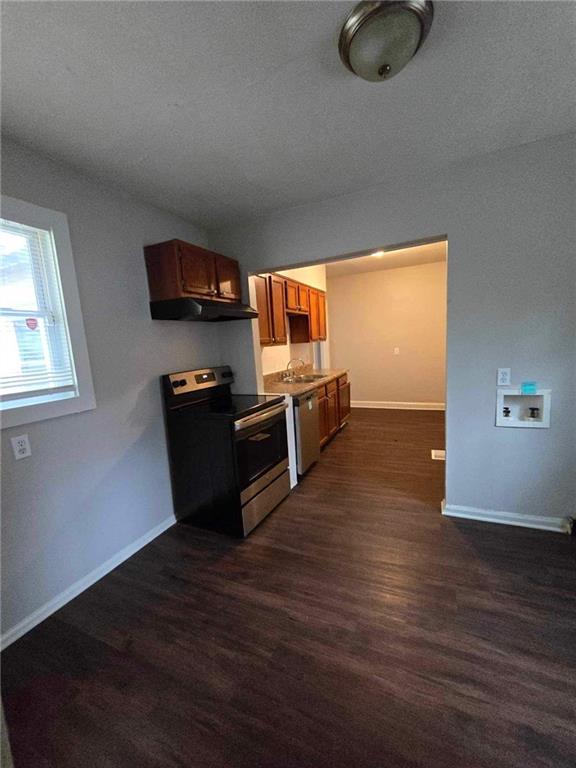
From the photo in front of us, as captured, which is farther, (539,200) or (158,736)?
(539,200)

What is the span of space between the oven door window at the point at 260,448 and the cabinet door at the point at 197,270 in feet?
3.83

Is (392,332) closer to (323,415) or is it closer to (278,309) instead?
(323,415)

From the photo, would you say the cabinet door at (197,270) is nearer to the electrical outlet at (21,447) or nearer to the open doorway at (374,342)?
the open doorway at (374,342)

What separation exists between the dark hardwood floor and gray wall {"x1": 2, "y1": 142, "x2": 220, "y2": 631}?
0.27 meters

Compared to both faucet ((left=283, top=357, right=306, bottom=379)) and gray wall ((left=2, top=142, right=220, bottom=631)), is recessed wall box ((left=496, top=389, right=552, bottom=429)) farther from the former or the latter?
faucet ((left=283, top=357, right=306, bottom=379))

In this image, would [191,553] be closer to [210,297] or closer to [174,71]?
[210,297]

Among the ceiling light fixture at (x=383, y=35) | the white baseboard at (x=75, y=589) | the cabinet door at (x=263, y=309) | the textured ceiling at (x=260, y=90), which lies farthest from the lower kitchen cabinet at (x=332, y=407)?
the ceiling light fixture at (x=383, y=35)

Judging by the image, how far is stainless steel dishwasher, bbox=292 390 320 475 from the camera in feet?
10.2

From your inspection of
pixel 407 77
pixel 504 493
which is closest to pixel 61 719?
pixel 504 493

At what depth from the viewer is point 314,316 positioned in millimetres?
4754

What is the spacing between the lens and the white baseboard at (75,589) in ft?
Answer: 5.15

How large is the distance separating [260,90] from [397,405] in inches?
213

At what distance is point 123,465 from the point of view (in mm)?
2127

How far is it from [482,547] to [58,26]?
10.8 ft
